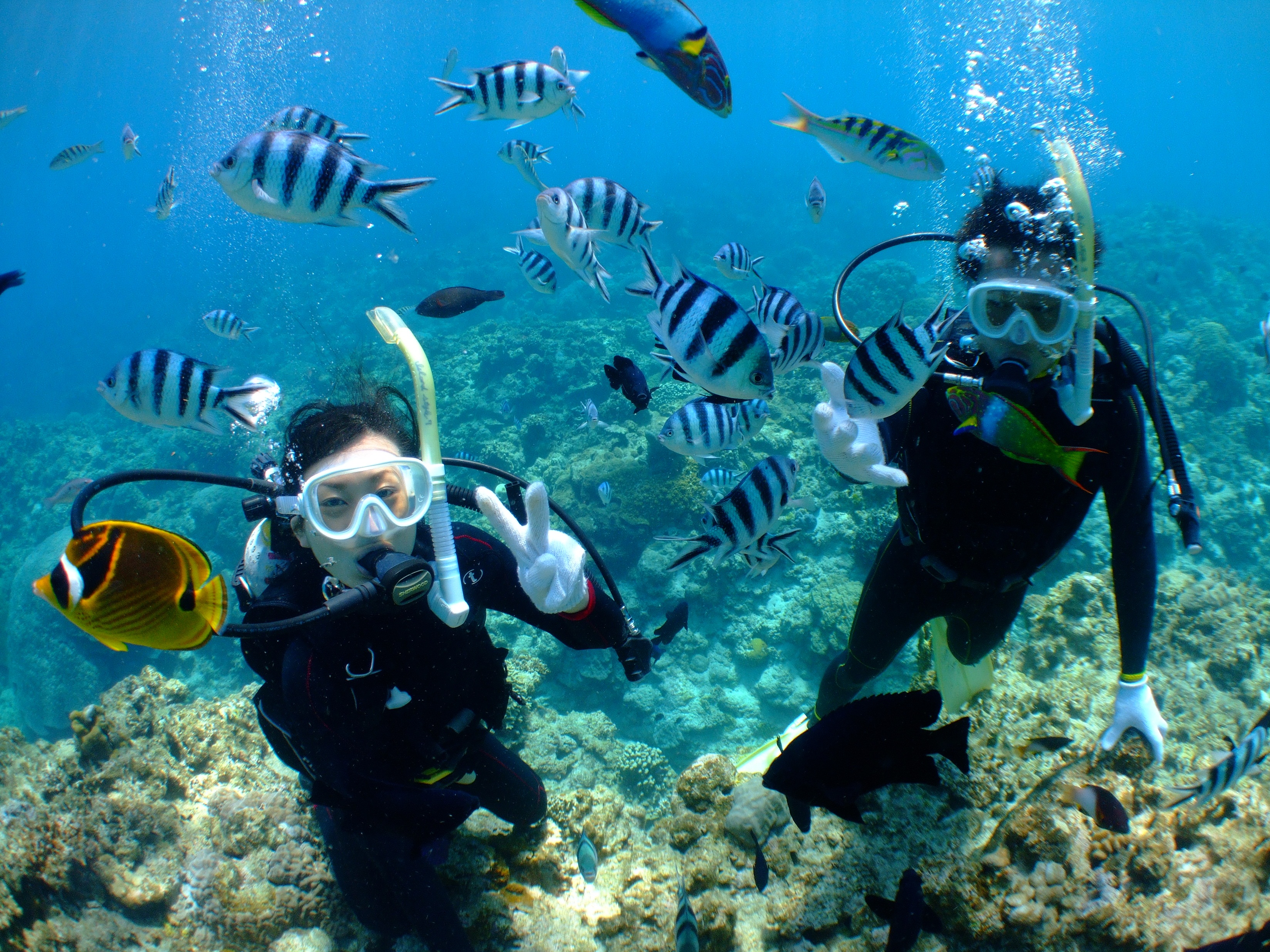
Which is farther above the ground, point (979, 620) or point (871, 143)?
point (871, 143)

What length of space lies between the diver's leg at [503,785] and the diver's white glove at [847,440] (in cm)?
196

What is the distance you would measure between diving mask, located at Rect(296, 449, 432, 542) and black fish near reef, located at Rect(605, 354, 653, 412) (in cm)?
124

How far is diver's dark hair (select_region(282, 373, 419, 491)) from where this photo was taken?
197 cm

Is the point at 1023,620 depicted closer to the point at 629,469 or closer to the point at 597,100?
the point at 629,469

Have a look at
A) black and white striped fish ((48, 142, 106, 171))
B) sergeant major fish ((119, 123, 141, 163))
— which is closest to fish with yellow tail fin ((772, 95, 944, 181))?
black and white striped fish ((48, 142, 106, 171))

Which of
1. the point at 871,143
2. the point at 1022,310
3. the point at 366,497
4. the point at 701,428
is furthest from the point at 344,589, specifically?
the point at 871,143

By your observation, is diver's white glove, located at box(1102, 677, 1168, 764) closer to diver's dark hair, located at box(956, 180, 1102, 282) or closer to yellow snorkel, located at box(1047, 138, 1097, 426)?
yellow snorkel, located at box(1047, 138, 1097, 426)

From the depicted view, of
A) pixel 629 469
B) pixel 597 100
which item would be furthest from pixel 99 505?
pixel 597 100

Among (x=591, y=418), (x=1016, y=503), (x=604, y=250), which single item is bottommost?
(x=604, y=250)

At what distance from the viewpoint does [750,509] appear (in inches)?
93.8

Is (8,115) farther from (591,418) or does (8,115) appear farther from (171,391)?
(591,418)

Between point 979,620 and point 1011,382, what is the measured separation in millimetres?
1373

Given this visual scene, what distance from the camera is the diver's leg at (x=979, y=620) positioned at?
269cm

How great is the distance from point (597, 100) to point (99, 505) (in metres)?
113
